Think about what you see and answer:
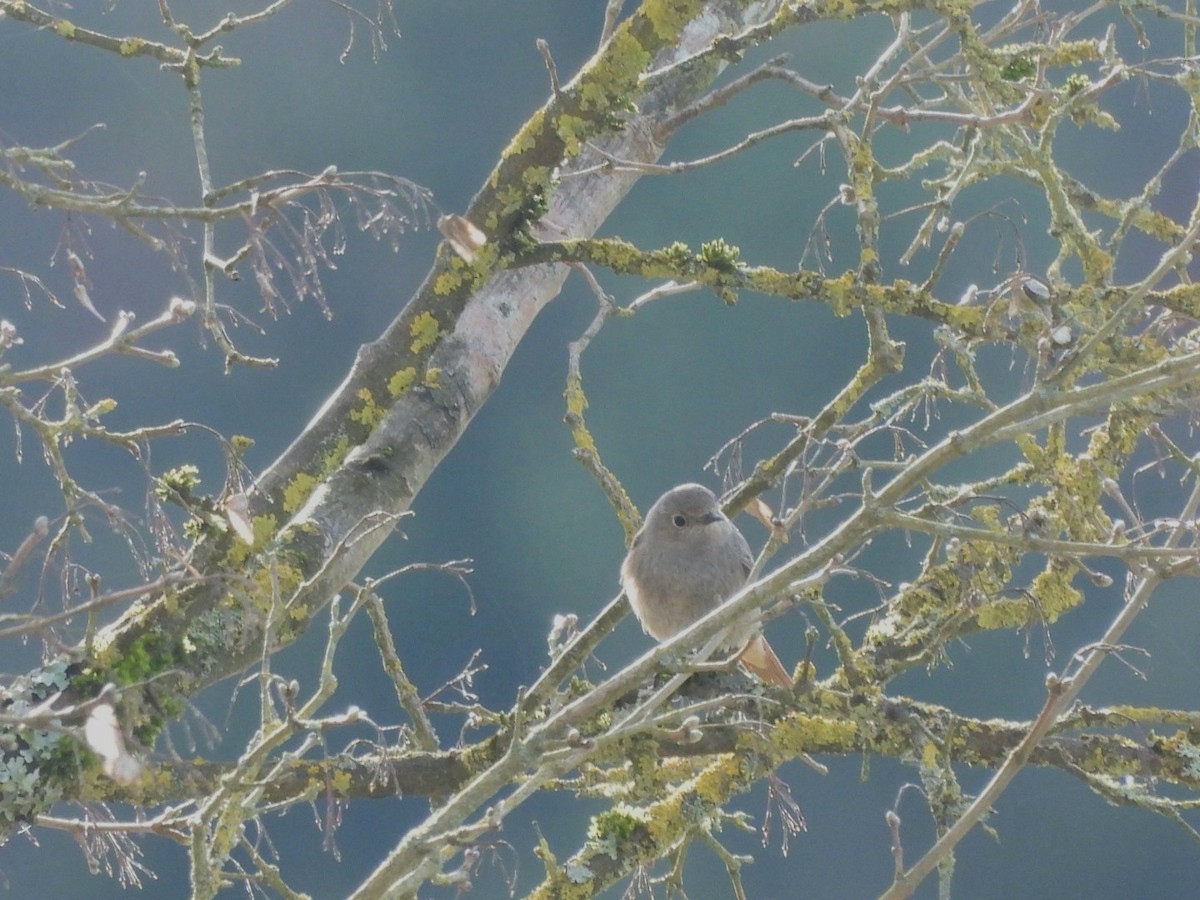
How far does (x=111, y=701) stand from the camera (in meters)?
1.91

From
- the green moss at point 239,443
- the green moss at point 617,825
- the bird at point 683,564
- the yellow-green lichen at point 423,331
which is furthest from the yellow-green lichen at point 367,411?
the bird at point 683,564

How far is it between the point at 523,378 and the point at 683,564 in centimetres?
566

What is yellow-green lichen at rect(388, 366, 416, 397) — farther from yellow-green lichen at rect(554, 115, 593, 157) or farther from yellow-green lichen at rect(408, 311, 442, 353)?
yellow-green lichen at rect(554, 115, 593, 157)

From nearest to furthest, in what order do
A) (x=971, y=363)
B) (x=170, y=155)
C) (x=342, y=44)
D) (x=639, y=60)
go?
1. (x=639, y=60)
2. (x=971, y=363)
3. (x=170, y=155)
4. (x=342, y=44)

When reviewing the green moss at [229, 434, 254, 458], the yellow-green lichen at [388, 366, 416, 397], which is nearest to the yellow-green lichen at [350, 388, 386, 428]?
the yellow-green lichen at [388, 366, 416, 397]

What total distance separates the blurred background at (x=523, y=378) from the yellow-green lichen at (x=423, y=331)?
4886mm

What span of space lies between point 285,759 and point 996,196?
10.5 m

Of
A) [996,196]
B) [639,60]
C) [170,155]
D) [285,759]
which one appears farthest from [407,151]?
[285,759]

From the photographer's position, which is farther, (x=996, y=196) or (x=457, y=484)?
(x=996, y=196)

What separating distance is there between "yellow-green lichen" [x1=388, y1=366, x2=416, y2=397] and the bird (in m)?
1.74

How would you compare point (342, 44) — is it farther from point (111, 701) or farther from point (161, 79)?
point (111, 701)

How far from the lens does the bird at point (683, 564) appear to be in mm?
5305

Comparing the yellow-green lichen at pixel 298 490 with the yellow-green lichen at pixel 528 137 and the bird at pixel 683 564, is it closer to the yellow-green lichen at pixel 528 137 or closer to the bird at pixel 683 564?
the yellow-green lichen at pixel 528 137

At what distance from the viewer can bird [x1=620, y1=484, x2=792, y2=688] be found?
530cm
